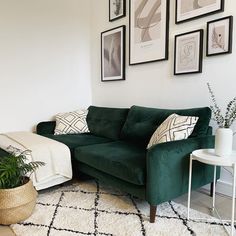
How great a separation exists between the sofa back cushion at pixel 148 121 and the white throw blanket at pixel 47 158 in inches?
28.1

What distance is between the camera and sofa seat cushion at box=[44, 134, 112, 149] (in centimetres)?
266

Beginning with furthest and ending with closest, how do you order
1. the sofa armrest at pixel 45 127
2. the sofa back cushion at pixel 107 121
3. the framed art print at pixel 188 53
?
the sofa armrest at pixel 45 127 < the sofa back cushion at pixel 107 121 < the framed art print at pixel 188 53

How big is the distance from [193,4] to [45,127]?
2.27 m

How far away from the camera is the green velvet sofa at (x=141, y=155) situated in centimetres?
178

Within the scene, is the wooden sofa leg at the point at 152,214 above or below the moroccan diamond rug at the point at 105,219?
above

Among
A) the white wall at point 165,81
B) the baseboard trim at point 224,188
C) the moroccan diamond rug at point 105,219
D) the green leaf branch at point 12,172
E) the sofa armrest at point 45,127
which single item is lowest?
the moroccan diamond rug at point 105,219

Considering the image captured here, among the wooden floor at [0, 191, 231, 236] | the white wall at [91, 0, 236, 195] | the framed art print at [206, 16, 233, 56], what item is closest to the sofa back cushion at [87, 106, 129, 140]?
the white wall at [91, 0, 236, 195]

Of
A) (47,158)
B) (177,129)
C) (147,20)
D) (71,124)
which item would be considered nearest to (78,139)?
(71,124)

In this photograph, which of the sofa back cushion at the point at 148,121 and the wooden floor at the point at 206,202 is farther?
the sofa back cushion at the point at 148,121

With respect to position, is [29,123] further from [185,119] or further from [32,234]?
[185,119]

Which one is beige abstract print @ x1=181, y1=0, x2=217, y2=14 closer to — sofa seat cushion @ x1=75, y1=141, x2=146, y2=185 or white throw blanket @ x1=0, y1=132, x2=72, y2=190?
sofa seat cushion @ x1=75, y1=141, x2=146, y2=185

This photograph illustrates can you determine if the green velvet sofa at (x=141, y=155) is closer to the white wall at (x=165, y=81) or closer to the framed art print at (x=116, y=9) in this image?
the white wall at (x=165, y=81)

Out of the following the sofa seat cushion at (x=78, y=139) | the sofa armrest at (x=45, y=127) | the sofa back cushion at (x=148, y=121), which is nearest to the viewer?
the sofa back cushion at (x=148, y=121)

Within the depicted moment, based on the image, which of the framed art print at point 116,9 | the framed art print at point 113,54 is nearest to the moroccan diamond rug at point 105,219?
the framed art print at point 113,54
